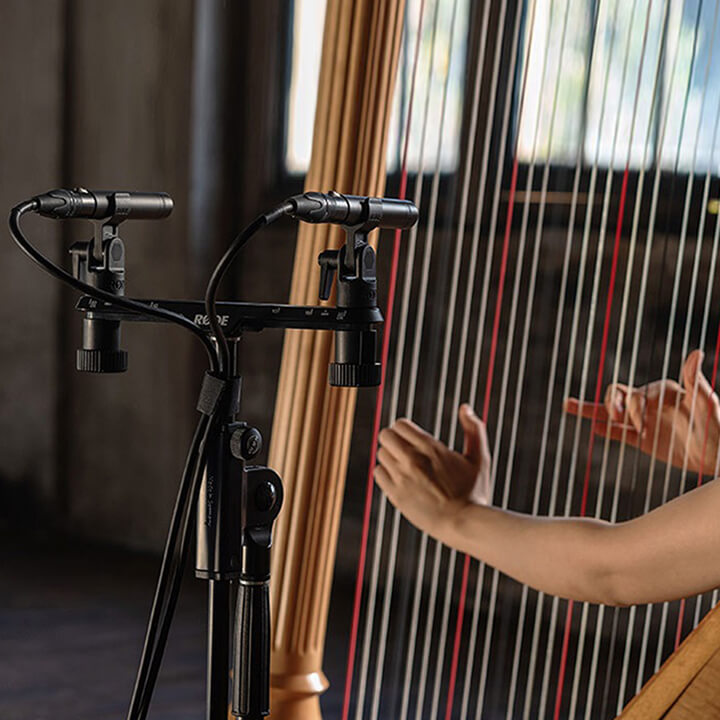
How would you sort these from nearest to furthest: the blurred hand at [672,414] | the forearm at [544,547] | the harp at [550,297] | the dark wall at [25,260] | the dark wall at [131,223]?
the forearm at [544,547] → the blurred hand at [672,414] → the harp at [550,297] → the dark wall at [131,223] → the dark wall at [25,260]

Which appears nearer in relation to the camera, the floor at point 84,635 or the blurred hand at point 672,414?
the blurred hand at point 672,414

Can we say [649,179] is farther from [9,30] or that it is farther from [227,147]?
[9,30]

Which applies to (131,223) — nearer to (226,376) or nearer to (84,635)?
(84,635)

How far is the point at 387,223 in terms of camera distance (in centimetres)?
115

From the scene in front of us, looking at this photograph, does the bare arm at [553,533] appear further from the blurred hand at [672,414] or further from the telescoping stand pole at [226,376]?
the telescoping stand pole at [226,376]

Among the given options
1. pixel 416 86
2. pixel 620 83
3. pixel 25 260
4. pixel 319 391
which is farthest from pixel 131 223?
pixel 319 391

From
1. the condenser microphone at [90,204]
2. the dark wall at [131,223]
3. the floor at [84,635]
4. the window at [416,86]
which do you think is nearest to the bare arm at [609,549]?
the condenser microphone at [90,204]

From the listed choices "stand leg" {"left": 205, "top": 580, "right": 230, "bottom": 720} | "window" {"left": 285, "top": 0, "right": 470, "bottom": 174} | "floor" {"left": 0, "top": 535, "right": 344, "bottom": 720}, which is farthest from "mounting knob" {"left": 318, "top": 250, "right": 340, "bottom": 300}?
"floor" {"left": 0, "top": 535, "right": 344, "bottom": 720}

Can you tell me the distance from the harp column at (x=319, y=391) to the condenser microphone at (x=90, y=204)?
0.34 m

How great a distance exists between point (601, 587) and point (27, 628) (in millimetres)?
2824

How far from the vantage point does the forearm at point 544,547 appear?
131 centimetres

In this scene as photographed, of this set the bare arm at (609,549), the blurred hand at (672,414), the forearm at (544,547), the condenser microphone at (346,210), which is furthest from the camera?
the blurred hand at (672,414)

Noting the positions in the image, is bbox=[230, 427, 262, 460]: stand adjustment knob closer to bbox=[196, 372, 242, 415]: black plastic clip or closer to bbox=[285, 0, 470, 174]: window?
bbox=[196, 372, 242, 415]: black plastic clip

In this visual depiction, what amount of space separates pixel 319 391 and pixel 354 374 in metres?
0.42
